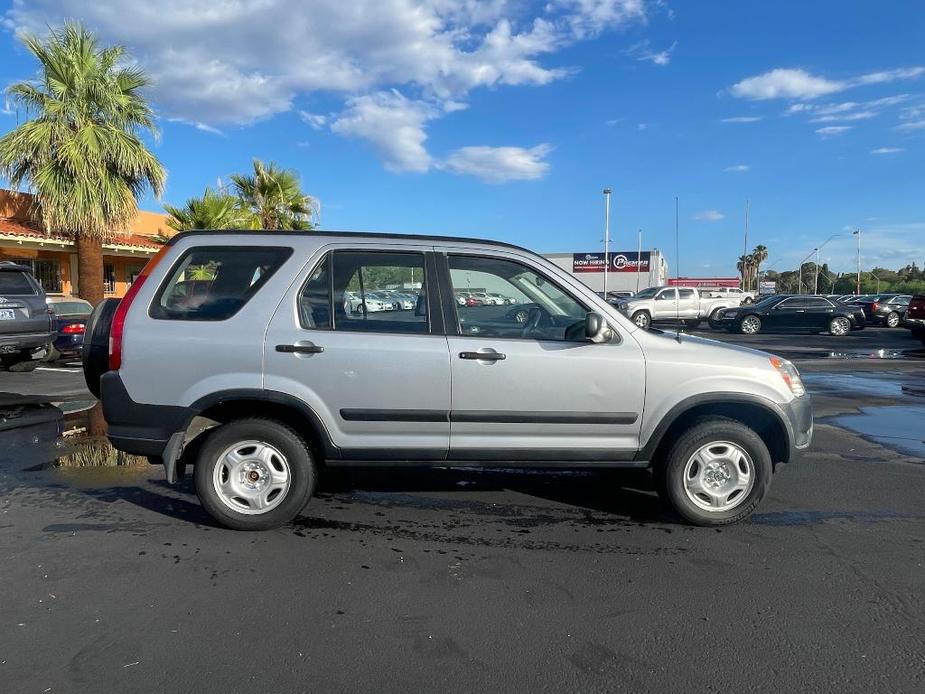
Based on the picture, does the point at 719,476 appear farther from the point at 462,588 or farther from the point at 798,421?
the point at 462,588

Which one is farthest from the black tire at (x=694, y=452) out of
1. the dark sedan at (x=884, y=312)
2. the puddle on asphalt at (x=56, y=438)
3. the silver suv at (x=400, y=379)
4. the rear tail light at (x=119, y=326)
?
the dark sedan at (x=884, y=312)

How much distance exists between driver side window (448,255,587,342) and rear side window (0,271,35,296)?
30.9 ft

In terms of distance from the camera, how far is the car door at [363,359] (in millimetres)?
4039

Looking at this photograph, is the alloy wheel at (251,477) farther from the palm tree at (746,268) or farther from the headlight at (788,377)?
the palm tree at (746,268)

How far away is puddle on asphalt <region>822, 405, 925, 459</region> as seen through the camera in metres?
6.66

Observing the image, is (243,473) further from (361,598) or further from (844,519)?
(844,519)

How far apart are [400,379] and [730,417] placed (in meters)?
2.26

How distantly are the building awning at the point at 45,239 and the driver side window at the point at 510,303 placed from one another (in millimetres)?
16316

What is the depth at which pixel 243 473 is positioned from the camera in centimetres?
417

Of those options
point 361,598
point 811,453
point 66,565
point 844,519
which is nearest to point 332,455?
point 361,598

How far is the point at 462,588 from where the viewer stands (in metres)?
3.50

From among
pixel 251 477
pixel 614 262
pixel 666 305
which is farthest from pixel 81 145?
pixel 614 262

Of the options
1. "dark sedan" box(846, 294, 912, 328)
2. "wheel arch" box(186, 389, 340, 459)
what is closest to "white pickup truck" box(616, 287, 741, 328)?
"dark sedan" box(846, 294, 912, 328)

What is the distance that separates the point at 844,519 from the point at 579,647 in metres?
2.66
